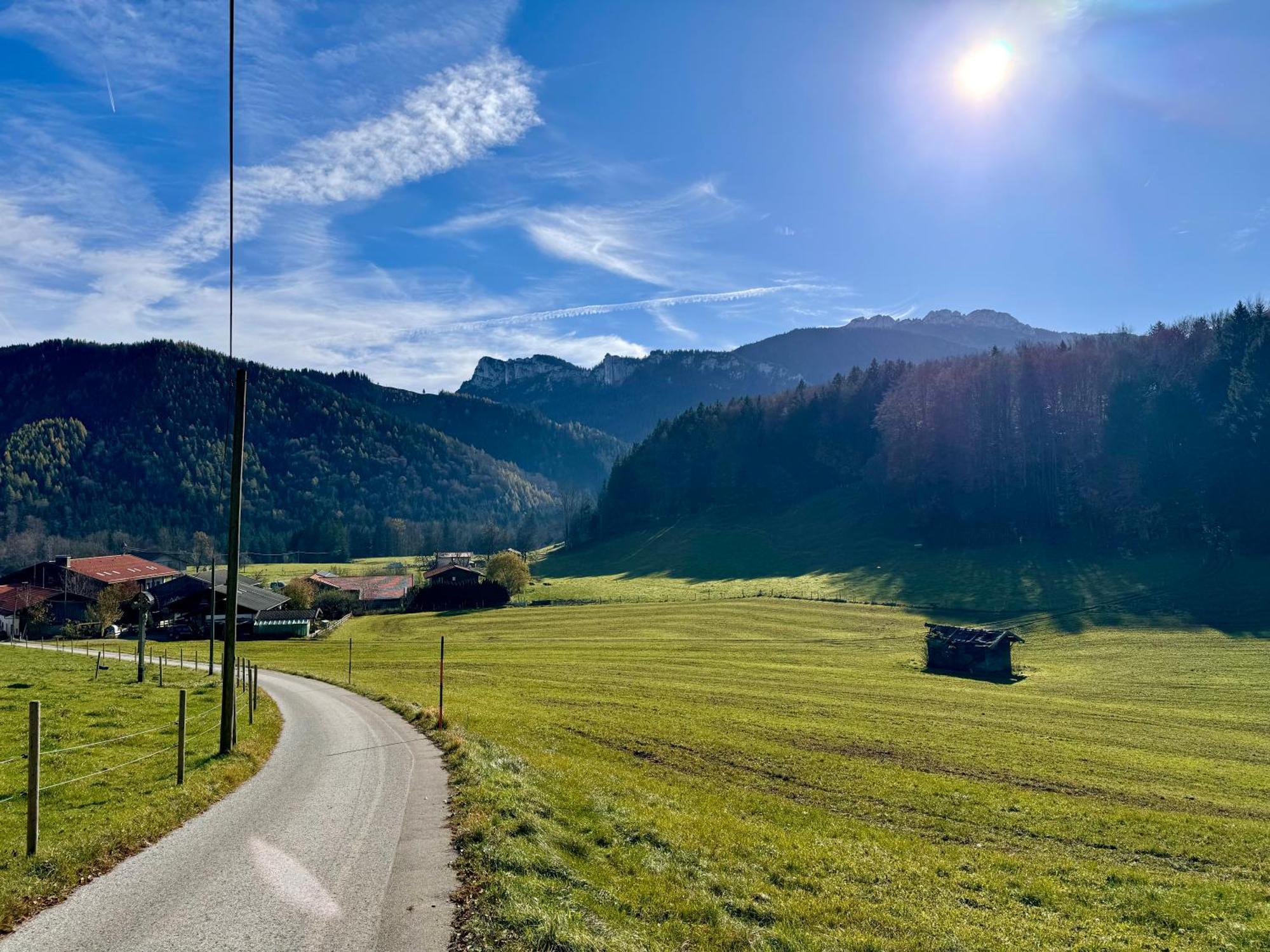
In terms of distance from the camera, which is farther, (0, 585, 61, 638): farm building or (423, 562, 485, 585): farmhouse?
(423, 562, 485, 585): farmhouse

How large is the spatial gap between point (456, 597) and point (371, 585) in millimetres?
20888

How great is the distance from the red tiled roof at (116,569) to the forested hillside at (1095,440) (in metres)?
142

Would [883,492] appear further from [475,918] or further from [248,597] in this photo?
[475,918]

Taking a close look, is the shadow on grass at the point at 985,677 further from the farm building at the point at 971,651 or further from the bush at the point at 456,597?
the bush at the point at 456,597

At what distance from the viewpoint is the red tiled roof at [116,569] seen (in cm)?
10181

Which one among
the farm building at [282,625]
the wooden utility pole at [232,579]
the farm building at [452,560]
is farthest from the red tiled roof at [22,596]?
the wooden utility pole at [232,579]

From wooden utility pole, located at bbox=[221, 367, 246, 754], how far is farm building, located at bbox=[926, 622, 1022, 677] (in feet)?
183

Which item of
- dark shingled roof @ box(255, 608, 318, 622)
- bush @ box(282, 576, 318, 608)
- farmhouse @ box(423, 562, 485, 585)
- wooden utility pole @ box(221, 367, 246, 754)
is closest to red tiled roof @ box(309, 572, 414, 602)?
farmhouse @ box(423, 562, 485, 585)

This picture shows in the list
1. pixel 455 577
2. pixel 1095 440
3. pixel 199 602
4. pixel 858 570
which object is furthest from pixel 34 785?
pixel 1095 440

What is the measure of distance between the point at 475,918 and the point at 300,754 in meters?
15.7

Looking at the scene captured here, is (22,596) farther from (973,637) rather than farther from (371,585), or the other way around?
(973,637)

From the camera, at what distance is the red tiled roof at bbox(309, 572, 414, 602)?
11769 centimetres

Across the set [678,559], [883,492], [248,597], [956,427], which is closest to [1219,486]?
[956,427]

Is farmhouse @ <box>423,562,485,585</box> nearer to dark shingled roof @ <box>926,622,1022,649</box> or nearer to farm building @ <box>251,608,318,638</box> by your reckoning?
farm building @ <box>251,608,318,638</box>
